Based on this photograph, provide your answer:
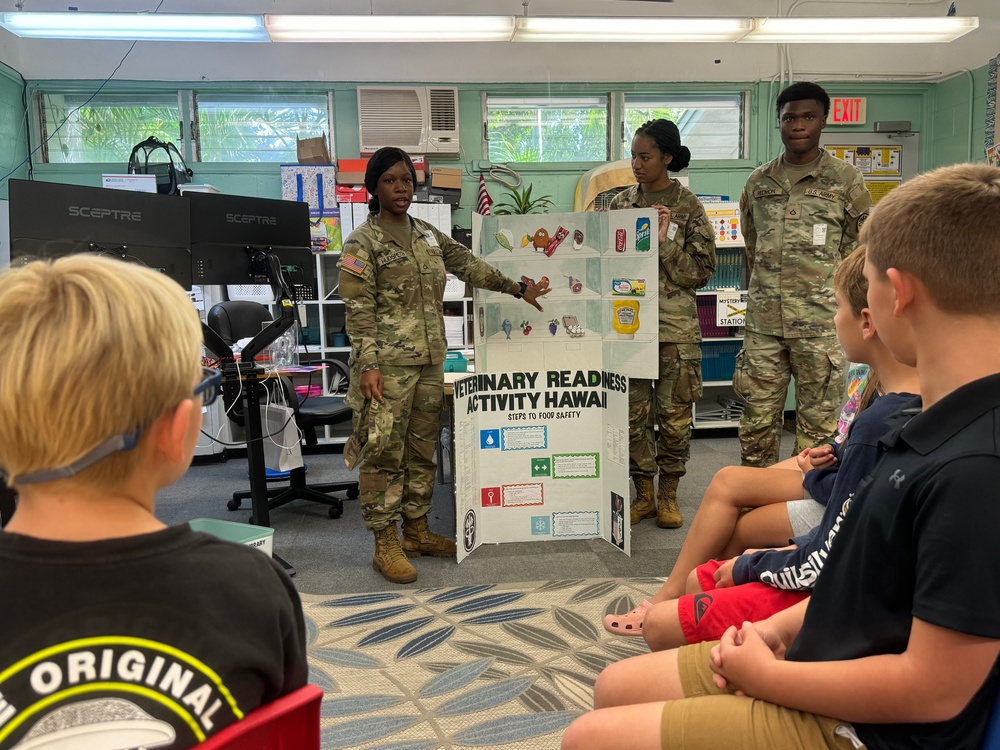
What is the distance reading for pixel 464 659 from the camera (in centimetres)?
209

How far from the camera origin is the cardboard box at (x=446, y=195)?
5270 millimetres

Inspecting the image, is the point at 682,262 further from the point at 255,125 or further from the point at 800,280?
the point at 255,125

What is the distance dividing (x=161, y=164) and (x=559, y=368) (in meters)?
3.70

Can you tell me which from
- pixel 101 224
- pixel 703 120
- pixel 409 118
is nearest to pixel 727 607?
pixel 101 224

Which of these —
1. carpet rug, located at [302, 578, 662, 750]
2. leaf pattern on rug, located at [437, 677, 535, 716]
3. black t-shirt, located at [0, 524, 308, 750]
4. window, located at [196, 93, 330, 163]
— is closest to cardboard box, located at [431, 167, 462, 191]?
window, located at [196, 93, 330, 163]

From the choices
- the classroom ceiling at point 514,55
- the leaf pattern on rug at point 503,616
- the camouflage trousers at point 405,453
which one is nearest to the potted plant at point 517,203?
the classroom ceiling at point 514,55

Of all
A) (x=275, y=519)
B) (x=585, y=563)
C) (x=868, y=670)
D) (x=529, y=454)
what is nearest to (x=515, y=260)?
(x=529, y=454)

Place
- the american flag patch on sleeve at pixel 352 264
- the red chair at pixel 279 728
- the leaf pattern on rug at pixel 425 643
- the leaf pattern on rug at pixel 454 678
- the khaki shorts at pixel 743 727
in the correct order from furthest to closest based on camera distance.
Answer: the american flag patch on sleeve at pixel 352 264
the leaf pattern on rug at pixel 425 643
the leaf pattern on rug at pixel 454 678
the khaki shorts at pixel 743 727
the red chair at pixel 279 728

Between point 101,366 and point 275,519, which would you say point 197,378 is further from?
point 275,519

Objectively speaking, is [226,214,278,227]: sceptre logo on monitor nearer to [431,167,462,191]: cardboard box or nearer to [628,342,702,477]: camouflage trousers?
[628,342,702,477]: camouflage trousers

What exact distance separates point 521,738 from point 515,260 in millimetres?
1824

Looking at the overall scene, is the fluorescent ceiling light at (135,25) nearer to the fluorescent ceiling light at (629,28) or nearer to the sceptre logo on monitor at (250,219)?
the fluorescent ceiling light at (629,28)

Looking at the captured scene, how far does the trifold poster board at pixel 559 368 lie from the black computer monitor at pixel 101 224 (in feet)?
3.80

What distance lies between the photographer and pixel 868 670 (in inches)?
29.4
